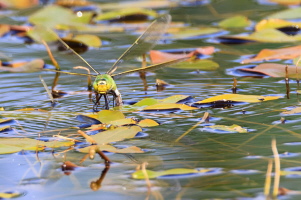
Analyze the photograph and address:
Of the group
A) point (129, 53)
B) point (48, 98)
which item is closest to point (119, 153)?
point (48, 98)

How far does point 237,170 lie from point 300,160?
266 mm

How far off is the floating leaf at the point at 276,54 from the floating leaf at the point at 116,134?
5.73 ft

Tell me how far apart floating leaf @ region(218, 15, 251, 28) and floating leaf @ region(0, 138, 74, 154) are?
11.3 ft

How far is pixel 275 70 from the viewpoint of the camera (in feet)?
12.3

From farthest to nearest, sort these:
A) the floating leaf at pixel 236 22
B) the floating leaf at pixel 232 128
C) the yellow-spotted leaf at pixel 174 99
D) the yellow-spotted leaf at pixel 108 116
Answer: the floating leaf at pixel 236 22, the yellow-spotted leaf at pixel 174 99, the yellow-spotted leaf at pixel 108 116, the floating leaf at pixel 232 128

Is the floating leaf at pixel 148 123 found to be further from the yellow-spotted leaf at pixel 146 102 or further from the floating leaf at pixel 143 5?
the floating leaf at pixel 143 5

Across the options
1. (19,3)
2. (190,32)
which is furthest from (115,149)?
(19,3)

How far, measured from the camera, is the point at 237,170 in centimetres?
211

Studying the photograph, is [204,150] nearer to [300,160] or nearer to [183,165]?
[183,165]

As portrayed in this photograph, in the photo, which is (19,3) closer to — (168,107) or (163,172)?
(168,107)

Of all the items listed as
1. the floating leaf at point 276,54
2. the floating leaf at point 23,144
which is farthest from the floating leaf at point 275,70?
the floating leaf at point 23,144

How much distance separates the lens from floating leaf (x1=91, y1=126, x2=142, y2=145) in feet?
8.36

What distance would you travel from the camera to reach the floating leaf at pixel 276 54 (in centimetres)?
411

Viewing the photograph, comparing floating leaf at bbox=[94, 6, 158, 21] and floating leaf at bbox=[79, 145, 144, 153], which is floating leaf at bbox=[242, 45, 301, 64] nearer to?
floating leaf at bbox=[79, 145, 144, 153]
